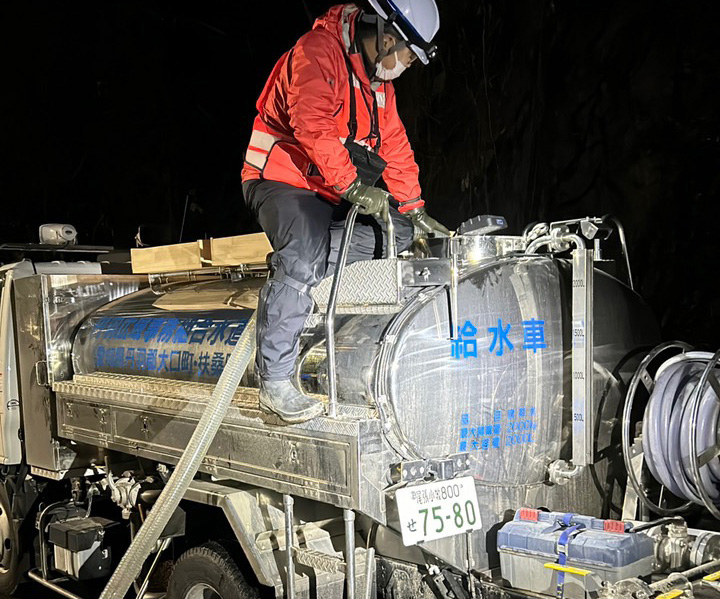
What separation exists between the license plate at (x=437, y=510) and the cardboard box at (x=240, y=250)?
171 centimetres

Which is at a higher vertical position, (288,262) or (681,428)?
(288,262)

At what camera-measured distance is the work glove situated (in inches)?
169

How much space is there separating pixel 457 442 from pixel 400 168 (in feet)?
5.06

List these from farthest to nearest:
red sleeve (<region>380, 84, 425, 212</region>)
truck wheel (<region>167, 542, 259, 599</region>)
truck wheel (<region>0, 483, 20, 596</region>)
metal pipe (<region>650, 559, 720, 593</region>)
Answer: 1. truck wheel (<region>0, 483, 20, 596</region>)
2. red sleeve (<region>380, 84, 425, 212</region>)
3. truck wheel (<region>167, 542, 259, 599</region>)
4. metal pipe (<region>650, 559, 720, 593</region>)

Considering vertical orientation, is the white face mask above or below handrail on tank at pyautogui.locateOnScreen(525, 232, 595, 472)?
above

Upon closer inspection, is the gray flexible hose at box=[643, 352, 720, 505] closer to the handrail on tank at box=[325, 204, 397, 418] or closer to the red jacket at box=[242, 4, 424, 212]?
the handrail on tank at box=[325, 204, 397, 418]

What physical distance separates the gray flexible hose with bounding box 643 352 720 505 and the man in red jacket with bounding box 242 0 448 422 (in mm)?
1351

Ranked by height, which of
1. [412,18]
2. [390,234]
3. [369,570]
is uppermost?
[412,18]

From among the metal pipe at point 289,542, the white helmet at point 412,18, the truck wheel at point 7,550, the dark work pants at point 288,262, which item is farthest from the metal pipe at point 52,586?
the white helmet at point 412,18

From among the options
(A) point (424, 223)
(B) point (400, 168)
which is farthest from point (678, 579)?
(B) point (400, 168)

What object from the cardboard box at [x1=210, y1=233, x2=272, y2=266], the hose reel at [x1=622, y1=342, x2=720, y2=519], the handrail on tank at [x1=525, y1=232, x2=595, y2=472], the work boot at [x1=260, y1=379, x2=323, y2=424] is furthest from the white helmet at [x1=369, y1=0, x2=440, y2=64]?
the hose reel at [x1=622, y1=342, x2=720, y2=519]

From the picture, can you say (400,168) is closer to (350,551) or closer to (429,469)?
(429,469)

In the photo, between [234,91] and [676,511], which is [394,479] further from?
[234,91]

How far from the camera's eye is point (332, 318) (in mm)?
3318
